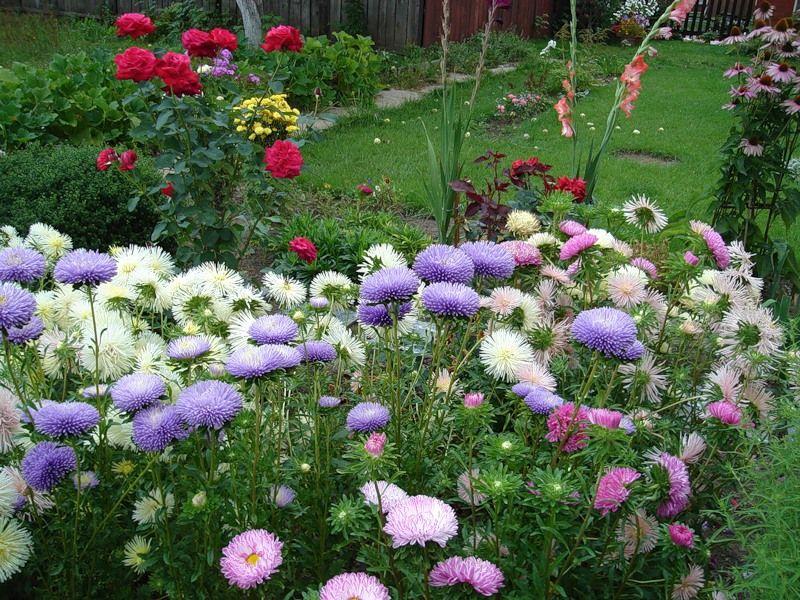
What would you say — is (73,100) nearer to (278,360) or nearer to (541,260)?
(541,260)

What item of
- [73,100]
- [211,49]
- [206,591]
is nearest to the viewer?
[206,591]

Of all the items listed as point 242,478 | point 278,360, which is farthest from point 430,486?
point 278,360

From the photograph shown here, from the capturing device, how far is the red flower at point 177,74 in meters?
3.09

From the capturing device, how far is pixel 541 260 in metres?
2.20

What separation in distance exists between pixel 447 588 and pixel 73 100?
4.95 m

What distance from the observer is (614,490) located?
145 cm

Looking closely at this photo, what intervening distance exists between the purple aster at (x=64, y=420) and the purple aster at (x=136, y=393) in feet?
0.18

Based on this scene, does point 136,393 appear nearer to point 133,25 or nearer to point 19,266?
point 19,266

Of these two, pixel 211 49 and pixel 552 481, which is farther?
pixel 211 49

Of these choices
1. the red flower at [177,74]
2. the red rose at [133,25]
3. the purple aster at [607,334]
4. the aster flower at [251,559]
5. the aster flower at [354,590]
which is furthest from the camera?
the red rose at [133,25]

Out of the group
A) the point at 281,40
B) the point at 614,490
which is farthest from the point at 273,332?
the point at 281,40

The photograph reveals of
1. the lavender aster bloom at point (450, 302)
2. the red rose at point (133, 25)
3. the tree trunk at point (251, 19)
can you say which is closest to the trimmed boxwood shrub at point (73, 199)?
the red rose at point (133, 25)

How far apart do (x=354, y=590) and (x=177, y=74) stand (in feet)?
8.12

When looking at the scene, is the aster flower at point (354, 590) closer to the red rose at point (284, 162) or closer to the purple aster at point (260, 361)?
the purple aster at point (260, 361)
